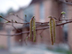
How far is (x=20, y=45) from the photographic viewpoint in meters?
8.66

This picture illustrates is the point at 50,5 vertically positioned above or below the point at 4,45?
above

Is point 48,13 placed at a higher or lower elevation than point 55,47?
higher

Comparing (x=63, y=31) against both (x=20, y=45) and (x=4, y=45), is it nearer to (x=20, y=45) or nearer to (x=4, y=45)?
(x=20, y=45)

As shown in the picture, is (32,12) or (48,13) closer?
(48,13)

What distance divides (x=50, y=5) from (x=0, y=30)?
473cm

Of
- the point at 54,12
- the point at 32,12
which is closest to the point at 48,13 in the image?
the point at 54,12

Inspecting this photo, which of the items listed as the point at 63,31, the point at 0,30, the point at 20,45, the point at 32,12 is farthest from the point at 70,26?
the point at 0,30

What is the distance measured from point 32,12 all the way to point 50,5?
1487mm

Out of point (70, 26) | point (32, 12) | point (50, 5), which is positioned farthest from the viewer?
point (32, 12)

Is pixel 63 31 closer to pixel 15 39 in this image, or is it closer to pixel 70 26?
pixel 70 26

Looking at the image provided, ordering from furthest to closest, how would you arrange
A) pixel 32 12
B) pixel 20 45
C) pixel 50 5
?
pixel 20 45 < pixel 32 12 < pixel 50 5

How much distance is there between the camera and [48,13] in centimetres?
632

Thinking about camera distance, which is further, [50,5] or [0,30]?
[0,30]

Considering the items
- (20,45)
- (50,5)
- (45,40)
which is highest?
(50,5)
